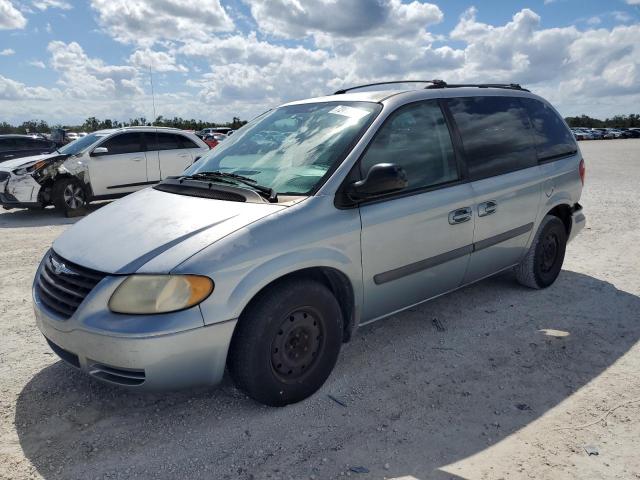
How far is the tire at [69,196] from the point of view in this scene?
9.14 meters

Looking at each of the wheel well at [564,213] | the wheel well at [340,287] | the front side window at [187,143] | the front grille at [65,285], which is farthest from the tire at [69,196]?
the wheel well at [564,213]

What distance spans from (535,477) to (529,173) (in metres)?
2.62

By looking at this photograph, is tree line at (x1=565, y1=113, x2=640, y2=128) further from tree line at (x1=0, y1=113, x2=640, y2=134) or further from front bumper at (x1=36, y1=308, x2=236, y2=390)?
front bumper at (x1=36, y1=308, x2=236, y2=390)

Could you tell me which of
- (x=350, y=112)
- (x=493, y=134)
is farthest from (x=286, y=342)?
(x=493, y=134)

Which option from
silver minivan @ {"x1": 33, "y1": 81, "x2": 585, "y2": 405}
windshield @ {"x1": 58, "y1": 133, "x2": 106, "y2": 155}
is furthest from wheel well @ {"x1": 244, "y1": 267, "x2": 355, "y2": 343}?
windshield @ {"x1": 58, "y1": 133, "x2": 106, "y2": 155}

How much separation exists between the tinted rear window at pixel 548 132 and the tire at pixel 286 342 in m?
2.64

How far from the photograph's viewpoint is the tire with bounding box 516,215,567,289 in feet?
15.1

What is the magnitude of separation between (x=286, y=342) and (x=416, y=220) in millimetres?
1177

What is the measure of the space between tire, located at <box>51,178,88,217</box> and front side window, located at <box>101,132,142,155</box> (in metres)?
0.85

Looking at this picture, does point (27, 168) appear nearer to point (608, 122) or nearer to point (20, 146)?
point (20, 146)

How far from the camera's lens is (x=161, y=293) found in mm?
2500

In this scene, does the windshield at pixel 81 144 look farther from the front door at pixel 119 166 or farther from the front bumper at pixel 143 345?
the front bumper at pixel 143 345

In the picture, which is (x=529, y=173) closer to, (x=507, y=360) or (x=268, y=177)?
(x=507, y=360)

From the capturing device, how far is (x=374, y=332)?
400 centimetres
